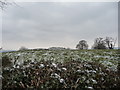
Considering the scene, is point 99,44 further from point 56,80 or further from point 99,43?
point 56,80

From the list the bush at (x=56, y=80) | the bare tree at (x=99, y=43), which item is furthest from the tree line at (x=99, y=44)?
the bush at (x=56, y=80)

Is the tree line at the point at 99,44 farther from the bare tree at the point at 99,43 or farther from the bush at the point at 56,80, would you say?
the bush at the point at 56,80

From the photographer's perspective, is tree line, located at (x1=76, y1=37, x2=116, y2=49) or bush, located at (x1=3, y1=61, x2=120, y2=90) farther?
tree line, located at (x1=76, y1=37, x2=116, y2=49)

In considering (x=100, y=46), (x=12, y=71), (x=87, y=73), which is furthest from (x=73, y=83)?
(x=100, y=46)

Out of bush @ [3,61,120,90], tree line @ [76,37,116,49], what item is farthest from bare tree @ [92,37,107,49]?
bush @ [3,61,120,90]

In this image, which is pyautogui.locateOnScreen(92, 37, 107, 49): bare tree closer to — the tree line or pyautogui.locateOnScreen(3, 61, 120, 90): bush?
the tree line

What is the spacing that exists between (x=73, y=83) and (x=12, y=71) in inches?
105

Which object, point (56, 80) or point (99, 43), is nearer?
point (56, 80)

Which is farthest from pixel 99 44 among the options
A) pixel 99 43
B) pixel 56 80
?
pixel 56 80

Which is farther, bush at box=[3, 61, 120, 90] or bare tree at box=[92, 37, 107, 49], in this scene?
bare tree at box=[92, 37, 107, 49]

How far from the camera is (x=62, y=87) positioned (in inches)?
135

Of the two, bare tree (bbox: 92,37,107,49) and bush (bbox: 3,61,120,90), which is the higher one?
bare tree (bbox: 92,37,107,49)

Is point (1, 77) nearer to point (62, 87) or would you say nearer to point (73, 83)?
point (62, 87)

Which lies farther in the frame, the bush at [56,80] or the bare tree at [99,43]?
the bare tree at [99,43]
